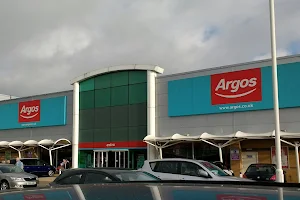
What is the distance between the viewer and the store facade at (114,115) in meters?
30.6

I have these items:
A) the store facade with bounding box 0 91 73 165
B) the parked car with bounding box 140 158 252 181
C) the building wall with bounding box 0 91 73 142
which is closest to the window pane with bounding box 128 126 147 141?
the store facade with bounding box 0 91 73 165

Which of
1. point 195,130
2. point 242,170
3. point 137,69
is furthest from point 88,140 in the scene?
point 242,170

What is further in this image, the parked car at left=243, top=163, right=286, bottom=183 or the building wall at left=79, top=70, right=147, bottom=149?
the building wall at left=79, top=70, right=147, bottom=149

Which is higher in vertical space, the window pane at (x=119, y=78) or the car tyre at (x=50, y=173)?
the window pane at (x=119, y=78)

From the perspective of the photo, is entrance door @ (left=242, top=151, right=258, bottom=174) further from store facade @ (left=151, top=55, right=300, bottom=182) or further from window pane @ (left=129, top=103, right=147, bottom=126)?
window pane @ (left=129, top=103, right=147, bottom=126)

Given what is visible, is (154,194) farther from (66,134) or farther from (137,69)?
(66,134)

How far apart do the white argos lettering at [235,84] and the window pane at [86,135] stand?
39.7 feet

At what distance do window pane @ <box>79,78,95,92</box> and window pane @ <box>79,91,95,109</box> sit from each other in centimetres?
36

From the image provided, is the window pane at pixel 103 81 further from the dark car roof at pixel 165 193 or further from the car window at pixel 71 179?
the dark car roof at pixel 165 193

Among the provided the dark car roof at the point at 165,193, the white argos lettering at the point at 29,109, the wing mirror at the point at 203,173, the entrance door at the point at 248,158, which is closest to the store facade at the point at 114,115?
the white argos lettering at the point at 29,109

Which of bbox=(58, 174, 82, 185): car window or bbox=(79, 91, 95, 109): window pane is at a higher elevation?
bbox=(79, 91, 95, 109): window pane

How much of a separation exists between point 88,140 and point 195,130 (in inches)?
410

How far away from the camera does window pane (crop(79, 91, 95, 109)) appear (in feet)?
112

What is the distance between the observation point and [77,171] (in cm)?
1061
